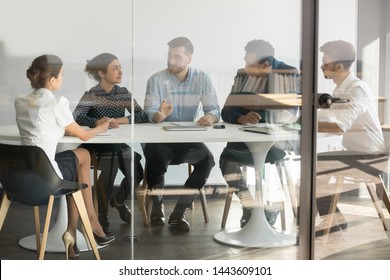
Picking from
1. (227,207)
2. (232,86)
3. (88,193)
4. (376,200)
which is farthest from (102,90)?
(376,200)

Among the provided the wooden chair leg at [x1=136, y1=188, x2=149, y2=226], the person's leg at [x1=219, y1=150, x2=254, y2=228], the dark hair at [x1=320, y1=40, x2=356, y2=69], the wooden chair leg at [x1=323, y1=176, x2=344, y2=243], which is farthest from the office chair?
the dark hair at [x1=320, y1=40, x2=356, y2=69]

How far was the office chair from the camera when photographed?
12.8 ft

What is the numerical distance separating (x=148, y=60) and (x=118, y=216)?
877mm

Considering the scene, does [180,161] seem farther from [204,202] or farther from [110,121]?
[110,121]

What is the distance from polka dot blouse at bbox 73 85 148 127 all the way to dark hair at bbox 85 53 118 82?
0.07 metres

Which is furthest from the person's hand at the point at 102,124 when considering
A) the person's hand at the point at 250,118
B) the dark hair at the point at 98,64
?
the person's hand at the point at 250,118

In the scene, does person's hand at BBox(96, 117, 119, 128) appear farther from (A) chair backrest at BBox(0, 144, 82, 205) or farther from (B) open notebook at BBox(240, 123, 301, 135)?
(B) open notebook at BBox(240, 123, 301, 135)

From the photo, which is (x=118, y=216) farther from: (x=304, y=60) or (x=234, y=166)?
(x=304, y=60)

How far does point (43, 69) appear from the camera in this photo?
389cm

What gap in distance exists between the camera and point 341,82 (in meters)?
4.11

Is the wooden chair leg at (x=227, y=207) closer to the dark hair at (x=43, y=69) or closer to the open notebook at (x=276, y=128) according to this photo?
the open notebook at (x=276, y=128)

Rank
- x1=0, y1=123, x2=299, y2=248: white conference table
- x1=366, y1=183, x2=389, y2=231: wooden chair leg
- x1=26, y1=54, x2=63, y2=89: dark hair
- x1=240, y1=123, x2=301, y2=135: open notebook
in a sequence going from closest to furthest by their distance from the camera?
x1=26, y1=54, x2=63, y2=89: dark hair < x1=0, y1=123, x2=299, y2=248: white conference table < x1=240, y1=123, x2=301, y2=135: open notebook < x1=366, y1=183, x2=389, y2=231: wooden chair leg

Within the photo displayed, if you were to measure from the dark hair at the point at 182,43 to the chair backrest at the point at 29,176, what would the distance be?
916 millimetres

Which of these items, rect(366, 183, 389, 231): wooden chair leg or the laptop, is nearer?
the laptop
